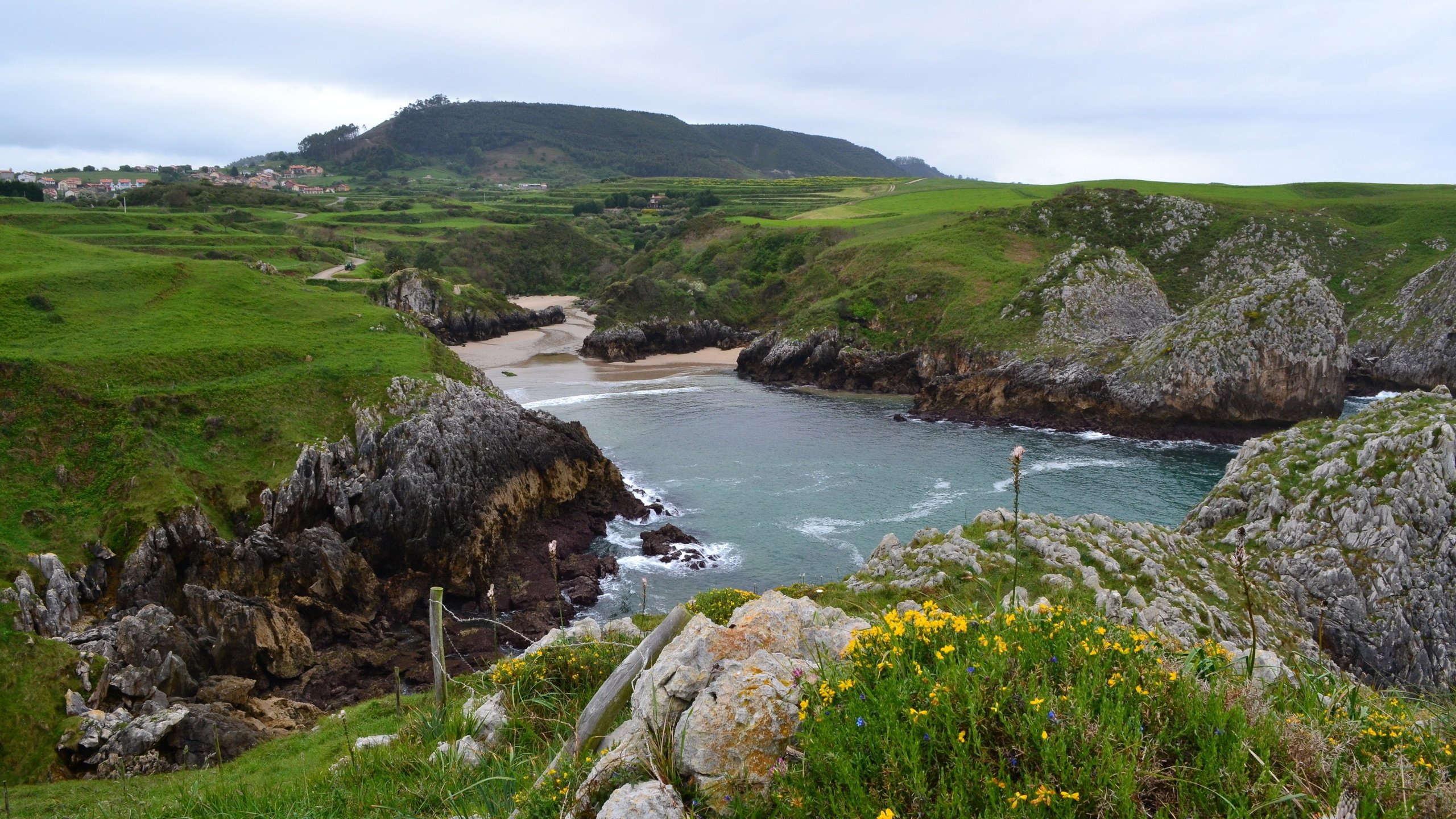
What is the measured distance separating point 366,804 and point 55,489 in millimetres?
21897

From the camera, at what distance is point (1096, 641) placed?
4.89 meters

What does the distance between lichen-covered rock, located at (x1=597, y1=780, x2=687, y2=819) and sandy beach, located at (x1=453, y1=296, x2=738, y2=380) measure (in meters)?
59.9

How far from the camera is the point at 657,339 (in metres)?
78.8

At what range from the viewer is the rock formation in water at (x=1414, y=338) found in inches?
2165

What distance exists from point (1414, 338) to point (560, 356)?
7002 cm

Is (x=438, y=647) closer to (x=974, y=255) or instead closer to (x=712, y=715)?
(x=712, y=715)

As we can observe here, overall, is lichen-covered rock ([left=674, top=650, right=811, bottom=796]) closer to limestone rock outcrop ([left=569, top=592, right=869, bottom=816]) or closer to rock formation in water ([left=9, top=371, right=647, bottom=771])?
limestone rock outcrop ([left=569, top=592, right=869, bottom=816])

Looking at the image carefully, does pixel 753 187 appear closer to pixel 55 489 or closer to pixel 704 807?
pixel 55 489

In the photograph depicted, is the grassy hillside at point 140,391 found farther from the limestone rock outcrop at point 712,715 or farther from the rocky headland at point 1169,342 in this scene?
the rocky headland at point 1169,342

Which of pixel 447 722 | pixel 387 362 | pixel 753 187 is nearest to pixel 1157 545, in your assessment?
pixel 447 722

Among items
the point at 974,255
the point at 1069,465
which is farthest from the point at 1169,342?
the point at 974,255

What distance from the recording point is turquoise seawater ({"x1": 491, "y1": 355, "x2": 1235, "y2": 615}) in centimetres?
3028

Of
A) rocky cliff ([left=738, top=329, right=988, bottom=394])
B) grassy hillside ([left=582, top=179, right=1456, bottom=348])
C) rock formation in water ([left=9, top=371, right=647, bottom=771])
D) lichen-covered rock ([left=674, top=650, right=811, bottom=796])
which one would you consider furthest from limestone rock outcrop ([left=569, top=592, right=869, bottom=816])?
rocky cliff ([left=738, top=329, right=988, bottom=394])

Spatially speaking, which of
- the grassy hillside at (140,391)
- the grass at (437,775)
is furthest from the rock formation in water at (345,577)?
the grass at (437,775)
